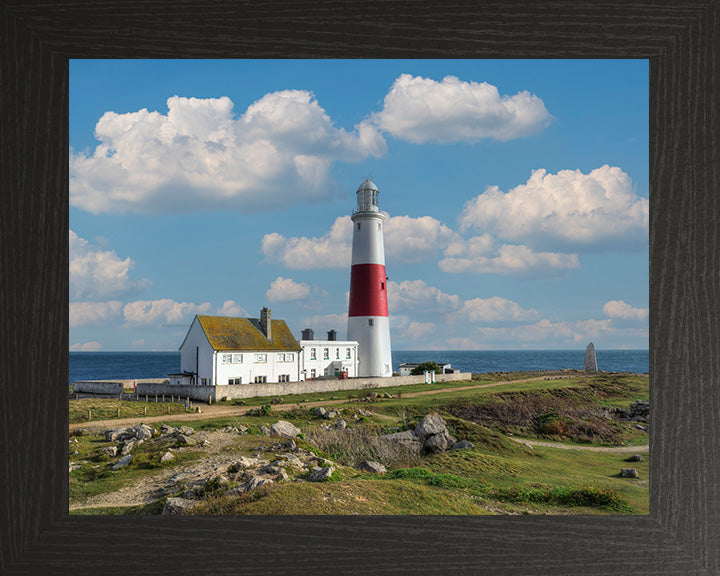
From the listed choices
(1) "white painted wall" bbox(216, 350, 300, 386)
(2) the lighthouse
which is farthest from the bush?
(1) "white painted wall" bbox(216, 350, 300, 386)

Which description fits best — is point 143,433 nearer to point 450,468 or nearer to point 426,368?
point 450,468

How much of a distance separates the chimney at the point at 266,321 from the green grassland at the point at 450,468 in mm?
3642

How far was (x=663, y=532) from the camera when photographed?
80.3 inches

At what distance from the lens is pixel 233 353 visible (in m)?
14.6

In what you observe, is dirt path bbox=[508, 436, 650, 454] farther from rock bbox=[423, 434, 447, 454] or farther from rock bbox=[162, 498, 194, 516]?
rock bbox=[162, 498, 194, 516]

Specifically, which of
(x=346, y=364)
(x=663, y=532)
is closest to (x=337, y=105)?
(x=663, y=532)

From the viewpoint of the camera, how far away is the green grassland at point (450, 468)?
3.08 meters

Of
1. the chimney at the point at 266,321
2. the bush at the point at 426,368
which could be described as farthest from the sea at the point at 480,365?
the chimney at the point at 266,321

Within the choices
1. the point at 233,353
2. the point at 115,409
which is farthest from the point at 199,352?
the point at 115,409

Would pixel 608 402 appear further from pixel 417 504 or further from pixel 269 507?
pixel 269 507

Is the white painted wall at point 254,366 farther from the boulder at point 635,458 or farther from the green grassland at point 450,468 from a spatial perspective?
the boulder at point 635,458

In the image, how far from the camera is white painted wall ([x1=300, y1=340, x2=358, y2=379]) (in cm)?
1678

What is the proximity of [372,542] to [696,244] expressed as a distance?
1691mm

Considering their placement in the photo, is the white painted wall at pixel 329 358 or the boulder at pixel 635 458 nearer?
the boulder at pixel 635 458
